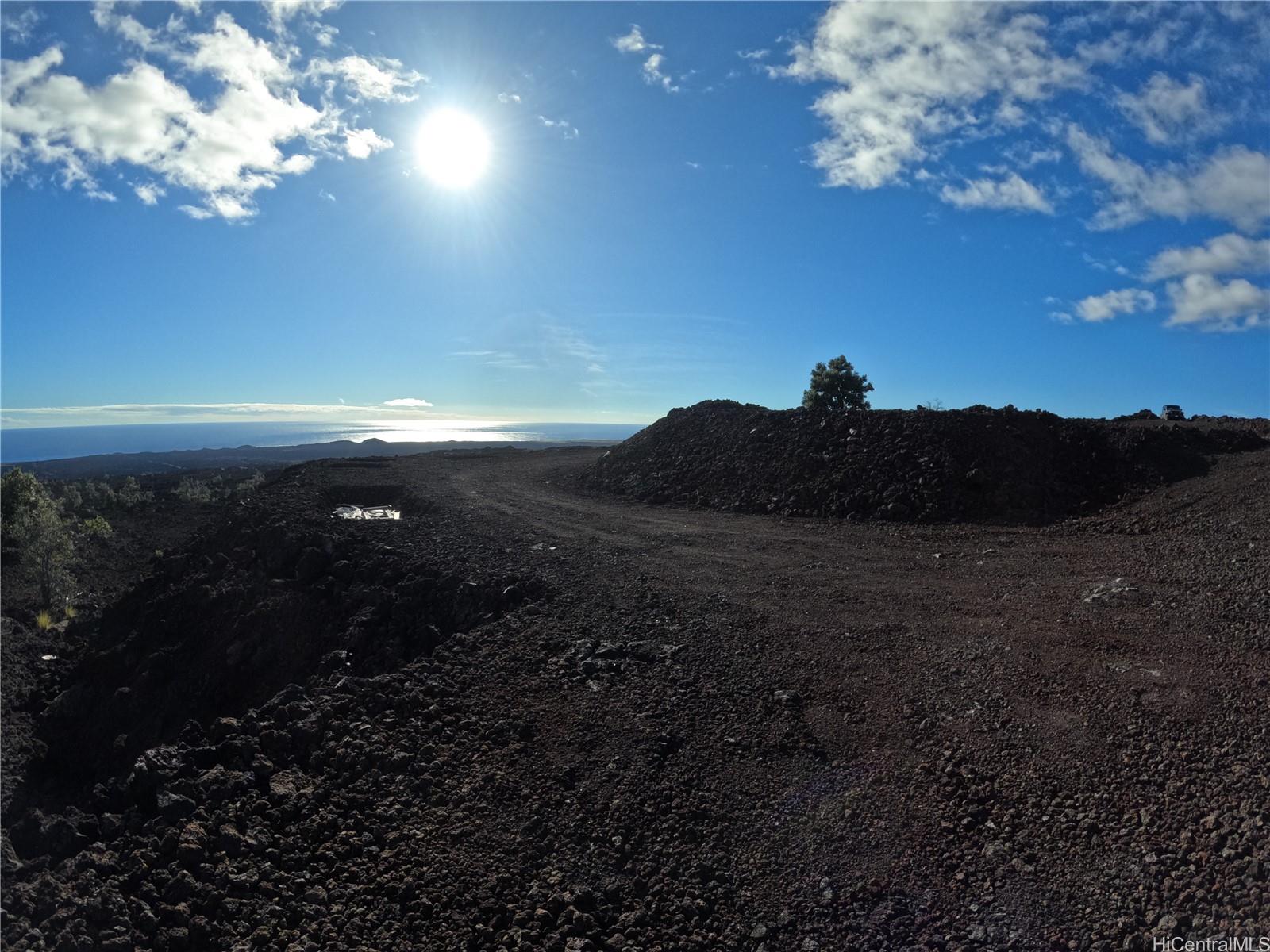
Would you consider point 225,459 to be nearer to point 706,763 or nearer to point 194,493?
point 194,493

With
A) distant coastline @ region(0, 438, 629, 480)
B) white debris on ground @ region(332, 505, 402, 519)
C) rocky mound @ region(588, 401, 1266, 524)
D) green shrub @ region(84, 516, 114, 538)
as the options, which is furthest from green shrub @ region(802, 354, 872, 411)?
distant coastline @ region(0, 438, 629, 480)

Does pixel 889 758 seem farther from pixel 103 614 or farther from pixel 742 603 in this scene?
pixel 103 614

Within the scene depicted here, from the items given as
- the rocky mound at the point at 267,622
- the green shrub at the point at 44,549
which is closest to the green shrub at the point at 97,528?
the green shrub at the point at 44,549

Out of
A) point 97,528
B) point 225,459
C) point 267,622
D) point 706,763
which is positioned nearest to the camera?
point 706,763

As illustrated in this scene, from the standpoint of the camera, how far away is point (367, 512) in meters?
16.2

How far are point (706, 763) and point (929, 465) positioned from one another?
10.5m

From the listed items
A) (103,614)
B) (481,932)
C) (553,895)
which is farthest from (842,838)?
(103,614)

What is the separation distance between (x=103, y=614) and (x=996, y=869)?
57.8 feet

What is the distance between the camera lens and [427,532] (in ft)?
43.5

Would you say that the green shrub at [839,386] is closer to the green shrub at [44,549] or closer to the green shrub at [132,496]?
the green shrub at [44,549]

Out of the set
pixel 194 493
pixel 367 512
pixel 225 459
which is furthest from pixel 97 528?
pixel 225 459

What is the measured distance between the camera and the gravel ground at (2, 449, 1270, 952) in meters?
4.41

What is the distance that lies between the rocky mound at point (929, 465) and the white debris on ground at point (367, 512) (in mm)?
5486

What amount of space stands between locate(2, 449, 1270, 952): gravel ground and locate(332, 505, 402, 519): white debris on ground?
4625mm
